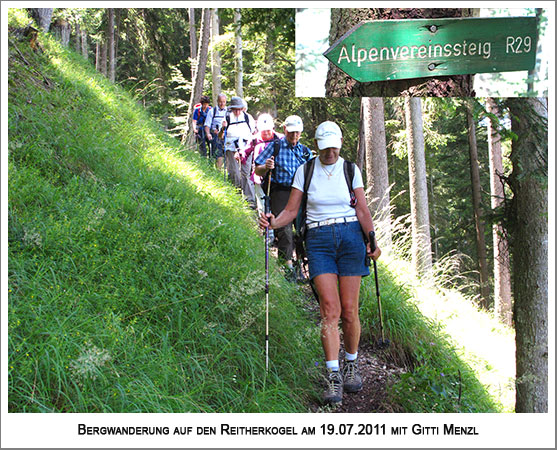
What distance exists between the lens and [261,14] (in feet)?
14.9

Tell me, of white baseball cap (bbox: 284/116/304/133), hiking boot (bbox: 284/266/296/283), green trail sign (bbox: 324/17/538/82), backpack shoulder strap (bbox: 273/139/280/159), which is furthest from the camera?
hiking boot (bbox: 284/266/296/283)

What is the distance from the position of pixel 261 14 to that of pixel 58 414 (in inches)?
140

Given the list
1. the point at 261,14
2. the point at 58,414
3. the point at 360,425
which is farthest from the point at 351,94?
the point at 58,414

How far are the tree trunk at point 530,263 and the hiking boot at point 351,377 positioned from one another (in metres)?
1.84

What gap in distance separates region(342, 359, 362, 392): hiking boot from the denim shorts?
0.88m

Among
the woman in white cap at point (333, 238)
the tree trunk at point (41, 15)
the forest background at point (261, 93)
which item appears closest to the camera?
the woman in white cap at point (333, 238)

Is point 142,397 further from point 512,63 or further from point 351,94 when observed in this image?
point 512,63

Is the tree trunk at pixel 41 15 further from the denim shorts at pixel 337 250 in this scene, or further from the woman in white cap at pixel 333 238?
the denim shorts at pixel 337 250

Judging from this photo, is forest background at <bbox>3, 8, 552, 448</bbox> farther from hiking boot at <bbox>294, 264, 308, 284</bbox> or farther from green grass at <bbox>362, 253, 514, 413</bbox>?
hiking boot at <bbox>294, 264, 308, 284</bbox>

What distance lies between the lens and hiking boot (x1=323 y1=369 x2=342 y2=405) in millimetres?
4148

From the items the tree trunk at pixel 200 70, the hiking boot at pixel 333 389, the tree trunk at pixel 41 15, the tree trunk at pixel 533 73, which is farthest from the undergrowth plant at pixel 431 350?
the tree trunk at pixel 41 15

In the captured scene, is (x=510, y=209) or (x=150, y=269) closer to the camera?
(x=150, y=269)

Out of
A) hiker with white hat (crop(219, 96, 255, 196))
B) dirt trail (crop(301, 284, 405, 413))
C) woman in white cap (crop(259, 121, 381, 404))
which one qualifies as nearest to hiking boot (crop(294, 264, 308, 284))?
dirt trail (crop(301, 284, 405, 413))

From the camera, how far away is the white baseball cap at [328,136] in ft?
13.6
